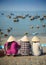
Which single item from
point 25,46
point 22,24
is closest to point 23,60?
point 25,46

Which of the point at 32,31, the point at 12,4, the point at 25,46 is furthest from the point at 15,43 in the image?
the point at 12,4

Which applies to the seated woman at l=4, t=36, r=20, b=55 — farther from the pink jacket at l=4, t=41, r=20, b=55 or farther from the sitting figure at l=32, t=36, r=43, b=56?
the sitting figure at l=32, t=36, r=43, b=56

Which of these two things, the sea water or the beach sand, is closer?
the beach sand

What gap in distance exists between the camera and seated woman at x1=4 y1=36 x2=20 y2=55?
8.98 feet

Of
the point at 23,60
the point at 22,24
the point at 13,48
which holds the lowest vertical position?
the point at 23,60

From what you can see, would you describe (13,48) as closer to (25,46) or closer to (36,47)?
(25,46)

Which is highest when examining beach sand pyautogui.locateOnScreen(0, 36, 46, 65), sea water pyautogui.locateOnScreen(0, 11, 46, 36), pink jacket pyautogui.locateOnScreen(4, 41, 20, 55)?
sea water pyautogui.locateOnScreen(0, 11, 46, 36)

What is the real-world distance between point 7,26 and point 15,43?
0.30 metres

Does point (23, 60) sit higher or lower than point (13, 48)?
lower

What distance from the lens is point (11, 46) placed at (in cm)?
275

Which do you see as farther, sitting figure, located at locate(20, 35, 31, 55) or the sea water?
the sea water

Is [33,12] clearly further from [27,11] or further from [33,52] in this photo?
[33,52]

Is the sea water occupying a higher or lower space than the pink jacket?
higher

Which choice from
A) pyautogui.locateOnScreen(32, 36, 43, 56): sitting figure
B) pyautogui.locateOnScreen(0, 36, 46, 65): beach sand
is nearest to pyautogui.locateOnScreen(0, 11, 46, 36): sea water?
pyautogui.locateOnScreen(32, 36, 43, 56): sitting figure
